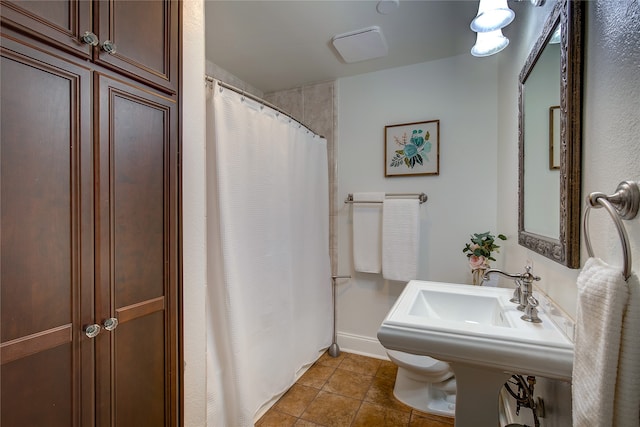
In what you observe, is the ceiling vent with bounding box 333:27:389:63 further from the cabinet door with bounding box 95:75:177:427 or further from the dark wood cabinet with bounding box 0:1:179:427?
the cabinet door with bounding box 95:75:177:427

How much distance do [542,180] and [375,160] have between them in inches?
55.2

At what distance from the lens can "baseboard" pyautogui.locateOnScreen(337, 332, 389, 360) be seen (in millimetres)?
2389

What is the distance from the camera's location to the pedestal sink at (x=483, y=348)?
2.55 feet

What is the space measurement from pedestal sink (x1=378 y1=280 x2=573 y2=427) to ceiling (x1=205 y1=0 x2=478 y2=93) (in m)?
1.60

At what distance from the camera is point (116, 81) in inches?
33.4

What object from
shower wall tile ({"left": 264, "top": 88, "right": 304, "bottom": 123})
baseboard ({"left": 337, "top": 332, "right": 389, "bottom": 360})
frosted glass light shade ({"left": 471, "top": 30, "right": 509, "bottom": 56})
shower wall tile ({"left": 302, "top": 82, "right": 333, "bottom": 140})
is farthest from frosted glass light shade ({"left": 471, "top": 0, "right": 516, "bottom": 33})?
baseboard ({"left": 337, "top": 332, "right": 389, "bottom": 360})

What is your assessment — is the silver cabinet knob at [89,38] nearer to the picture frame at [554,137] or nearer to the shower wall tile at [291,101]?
the picture frame at [554,137]

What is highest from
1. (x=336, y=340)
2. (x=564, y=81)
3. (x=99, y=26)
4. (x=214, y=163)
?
(x=99, y=26)

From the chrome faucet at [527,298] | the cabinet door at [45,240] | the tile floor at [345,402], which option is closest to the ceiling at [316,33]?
the cabinet door at [45,240]

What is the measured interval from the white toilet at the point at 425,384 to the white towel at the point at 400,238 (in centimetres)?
58

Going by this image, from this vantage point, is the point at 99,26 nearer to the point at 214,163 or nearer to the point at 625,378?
the point at 214,163

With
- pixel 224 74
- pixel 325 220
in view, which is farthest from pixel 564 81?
pixel 224 74

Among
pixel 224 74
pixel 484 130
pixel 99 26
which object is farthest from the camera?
pixel 224 74

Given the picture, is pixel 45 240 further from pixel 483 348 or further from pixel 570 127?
pixel 570 127
